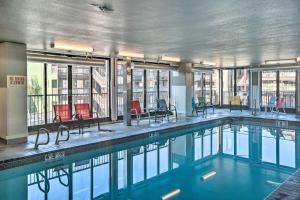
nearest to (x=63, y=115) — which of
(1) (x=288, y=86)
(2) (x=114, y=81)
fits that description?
(2) (x=114, y=81)

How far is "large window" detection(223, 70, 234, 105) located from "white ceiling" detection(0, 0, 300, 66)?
8028 millimetres

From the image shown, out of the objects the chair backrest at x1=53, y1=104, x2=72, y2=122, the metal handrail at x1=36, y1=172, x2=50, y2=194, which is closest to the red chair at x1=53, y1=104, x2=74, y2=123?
the chair backrest at x1=53, y1=104, x2=72, y2=122

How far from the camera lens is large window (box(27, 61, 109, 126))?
7.61m

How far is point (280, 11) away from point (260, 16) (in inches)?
10.9

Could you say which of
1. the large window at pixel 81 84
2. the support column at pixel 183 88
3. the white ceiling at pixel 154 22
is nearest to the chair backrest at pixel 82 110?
the large window at pixel 81 84

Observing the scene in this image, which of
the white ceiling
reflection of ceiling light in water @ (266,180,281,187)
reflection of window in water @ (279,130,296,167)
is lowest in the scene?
reflection of ceiling light in water @ (266,180,281,187)

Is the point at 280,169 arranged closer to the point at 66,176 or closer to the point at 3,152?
the point at 66,176

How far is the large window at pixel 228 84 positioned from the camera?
1389cm

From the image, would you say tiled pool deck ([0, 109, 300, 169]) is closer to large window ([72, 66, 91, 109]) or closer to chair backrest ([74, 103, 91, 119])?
chair backrest ([74, 103, 91, 119])

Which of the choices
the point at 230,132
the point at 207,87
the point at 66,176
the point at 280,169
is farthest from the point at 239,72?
the point at 66,176

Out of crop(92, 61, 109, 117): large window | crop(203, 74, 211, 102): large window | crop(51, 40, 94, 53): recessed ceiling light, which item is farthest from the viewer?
crop(203, 74, 211, 102): large window

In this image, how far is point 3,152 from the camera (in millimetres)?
5176

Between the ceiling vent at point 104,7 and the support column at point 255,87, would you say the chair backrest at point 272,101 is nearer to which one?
the support column at point 255,87

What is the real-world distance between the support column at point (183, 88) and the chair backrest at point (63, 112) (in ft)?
16.6
